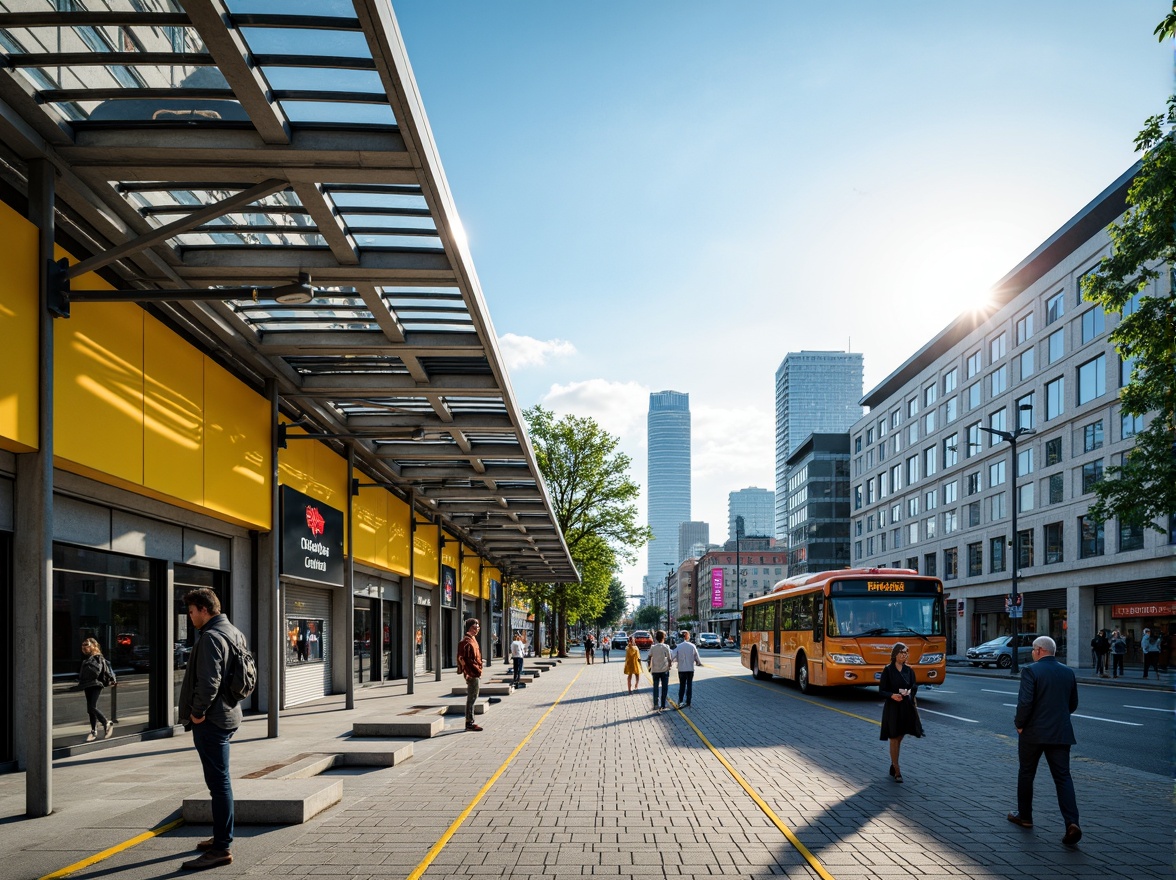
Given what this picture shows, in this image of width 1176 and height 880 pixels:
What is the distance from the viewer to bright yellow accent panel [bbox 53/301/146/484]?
1023 cm

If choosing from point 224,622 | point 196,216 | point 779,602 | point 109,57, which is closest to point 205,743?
point 224,622

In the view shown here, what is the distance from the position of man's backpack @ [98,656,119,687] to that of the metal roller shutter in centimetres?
699

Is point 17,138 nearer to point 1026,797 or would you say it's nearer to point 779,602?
point 1026,797

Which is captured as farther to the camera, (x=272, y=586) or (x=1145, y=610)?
(x=1145, y=610)

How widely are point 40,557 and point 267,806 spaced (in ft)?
9.70

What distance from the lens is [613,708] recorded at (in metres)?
21.4

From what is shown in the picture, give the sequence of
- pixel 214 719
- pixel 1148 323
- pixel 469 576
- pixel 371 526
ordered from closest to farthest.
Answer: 1. pixel 214 719
2. pixel 1148 323
3. pixel 371 526
4. pixel 469 576

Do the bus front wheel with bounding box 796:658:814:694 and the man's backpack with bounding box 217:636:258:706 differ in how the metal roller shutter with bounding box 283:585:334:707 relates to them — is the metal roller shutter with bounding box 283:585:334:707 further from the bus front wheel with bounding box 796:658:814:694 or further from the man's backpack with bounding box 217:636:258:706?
the man's backpack with bounding box 217:636:258:706

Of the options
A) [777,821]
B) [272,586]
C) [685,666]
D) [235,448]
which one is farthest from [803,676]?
[777,821]

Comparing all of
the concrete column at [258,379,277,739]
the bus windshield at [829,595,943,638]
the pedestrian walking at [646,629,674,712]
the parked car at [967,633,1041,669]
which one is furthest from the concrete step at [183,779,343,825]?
the parked car at [967,633,1041,669]

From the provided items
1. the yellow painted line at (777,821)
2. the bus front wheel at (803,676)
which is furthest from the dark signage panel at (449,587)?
the yellow painted line at (777,821)

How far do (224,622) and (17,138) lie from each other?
4.56 m

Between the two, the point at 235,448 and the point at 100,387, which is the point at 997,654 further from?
the point at 100,387

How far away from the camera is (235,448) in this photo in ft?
50.5
